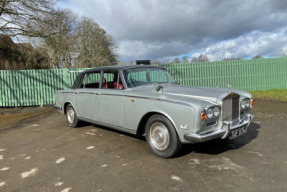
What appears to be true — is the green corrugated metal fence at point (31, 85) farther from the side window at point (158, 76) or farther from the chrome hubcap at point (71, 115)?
the side window at point (158, 76)

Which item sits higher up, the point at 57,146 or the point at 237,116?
the point at 237,116

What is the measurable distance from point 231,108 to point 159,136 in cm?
132

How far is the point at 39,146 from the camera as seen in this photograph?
14.1ft

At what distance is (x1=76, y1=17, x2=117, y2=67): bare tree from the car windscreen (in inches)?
1061

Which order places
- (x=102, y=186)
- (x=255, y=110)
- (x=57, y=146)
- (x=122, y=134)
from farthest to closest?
(x=255, y=110), (x=122, y=134), (x=57, y=146), (x=102, y=186)

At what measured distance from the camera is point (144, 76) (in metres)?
4.42

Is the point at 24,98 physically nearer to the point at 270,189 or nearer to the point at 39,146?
the point at 39,146

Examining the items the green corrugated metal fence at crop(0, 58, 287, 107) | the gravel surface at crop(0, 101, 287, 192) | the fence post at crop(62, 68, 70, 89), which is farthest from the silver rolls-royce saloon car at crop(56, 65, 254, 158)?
the green corrugated metal fence at crop(0, 58, 287, 107)

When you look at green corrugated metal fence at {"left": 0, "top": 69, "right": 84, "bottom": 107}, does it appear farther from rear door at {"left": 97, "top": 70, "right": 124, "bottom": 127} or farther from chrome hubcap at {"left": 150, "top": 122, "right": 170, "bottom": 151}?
chrome hubcap at {"left": 150, "top": 122, "right": 170, "bottom": 151}

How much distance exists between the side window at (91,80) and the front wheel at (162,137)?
2.02 meters

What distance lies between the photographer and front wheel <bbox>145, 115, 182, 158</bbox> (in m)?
3.17

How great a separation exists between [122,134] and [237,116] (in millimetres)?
2668

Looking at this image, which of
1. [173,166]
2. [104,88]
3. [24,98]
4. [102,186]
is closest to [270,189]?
[173,166]

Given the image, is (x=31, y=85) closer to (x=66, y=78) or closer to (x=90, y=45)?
(x=66, y=78)
